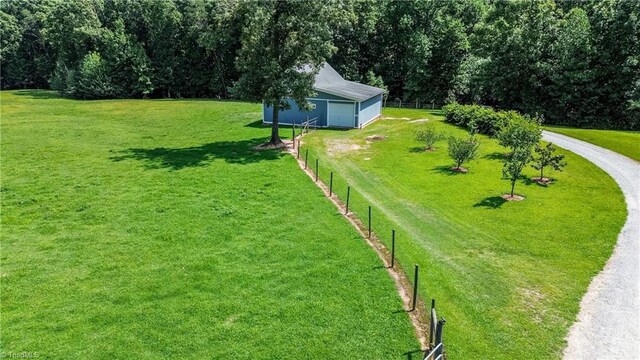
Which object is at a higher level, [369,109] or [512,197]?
[369,109]

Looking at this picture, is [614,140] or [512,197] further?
[614,140]

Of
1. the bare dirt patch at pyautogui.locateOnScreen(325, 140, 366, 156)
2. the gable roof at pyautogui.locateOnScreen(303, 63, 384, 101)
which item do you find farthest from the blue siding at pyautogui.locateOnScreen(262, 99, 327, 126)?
the bare dirt patch at pyautogui.locateOnScreen(325, 140, 366, 156)

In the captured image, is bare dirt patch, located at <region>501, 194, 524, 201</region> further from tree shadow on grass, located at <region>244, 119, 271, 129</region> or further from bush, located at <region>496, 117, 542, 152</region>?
tree shadow on grass, located at <region>244, 119, 271, 129</region>

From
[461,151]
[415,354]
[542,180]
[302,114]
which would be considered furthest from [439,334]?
[302,114]

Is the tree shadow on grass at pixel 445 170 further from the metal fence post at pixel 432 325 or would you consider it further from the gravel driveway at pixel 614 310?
the metal fence post at pixel 432 325

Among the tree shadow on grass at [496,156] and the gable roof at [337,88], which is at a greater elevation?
the gable roof at [337,88]

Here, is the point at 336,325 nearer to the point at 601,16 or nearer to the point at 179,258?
the point at 179,258

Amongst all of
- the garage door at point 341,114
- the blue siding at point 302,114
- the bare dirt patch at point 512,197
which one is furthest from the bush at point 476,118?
the bare dirt patch at point 512,197

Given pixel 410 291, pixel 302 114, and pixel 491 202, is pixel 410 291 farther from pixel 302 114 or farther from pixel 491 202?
pixel 302 114
